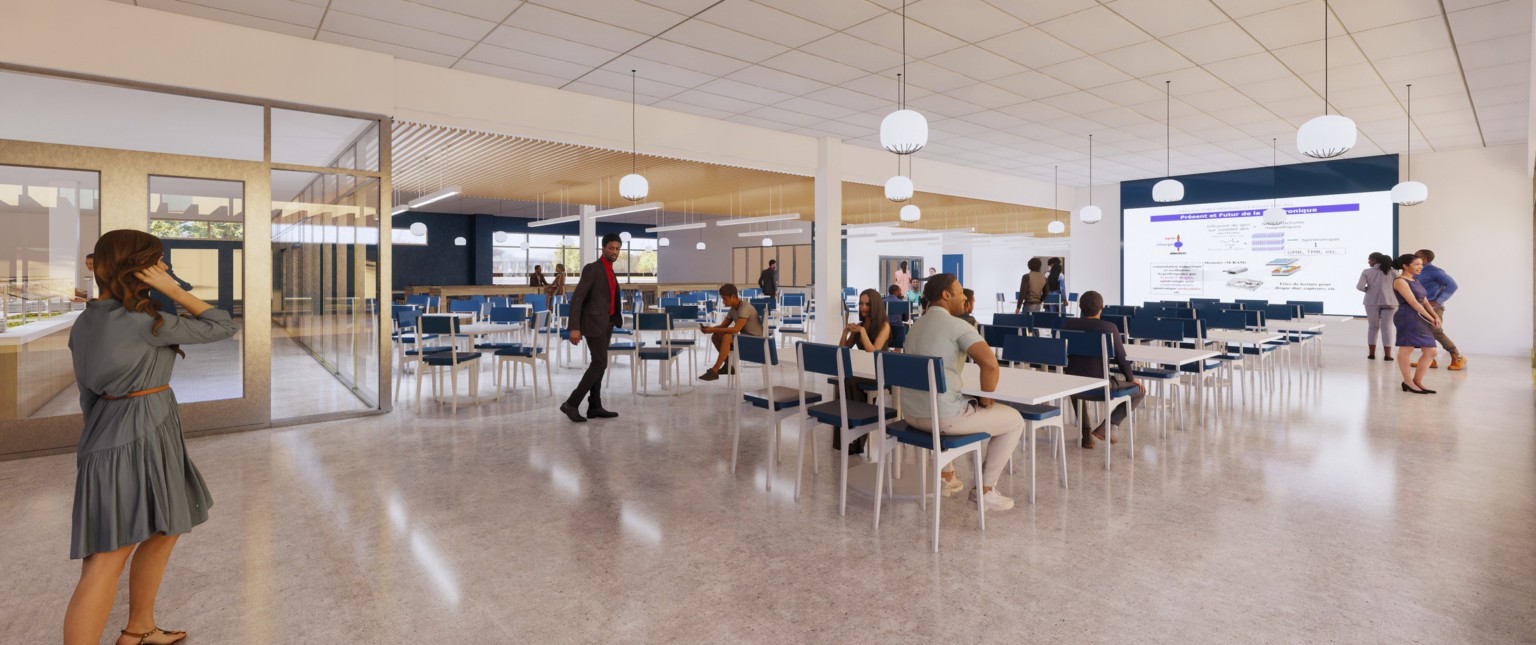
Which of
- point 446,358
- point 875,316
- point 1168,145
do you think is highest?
point 1168,145

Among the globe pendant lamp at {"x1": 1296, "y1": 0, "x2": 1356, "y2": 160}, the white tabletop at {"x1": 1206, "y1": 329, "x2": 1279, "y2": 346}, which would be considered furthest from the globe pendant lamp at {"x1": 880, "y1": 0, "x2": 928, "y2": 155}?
the white tabletop at {"x1": 1206, "y1": 329, "x2": 1279, "y2": 346}

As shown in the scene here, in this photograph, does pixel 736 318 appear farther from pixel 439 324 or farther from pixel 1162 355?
pixel 1162 355

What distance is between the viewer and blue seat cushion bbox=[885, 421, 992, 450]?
292 cm

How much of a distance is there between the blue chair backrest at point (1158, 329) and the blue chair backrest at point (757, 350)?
3.29 m

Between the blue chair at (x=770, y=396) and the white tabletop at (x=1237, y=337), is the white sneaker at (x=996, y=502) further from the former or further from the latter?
the white tabletop at (x=1237, y=337)

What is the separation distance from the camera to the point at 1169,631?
2.14 m

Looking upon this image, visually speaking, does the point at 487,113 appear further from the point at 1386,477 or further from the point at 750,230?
the point at 750,230

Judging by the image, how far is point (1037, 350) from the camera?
3717 mm

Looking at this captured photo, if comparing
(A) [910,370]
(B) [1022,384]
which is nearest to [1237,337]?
(B) [1022,384]

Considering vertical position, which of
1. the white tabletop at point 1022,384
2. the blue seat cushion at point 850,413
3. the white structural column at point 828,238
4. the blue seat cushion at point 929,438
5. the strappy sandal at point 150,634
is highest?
the white structural column at point 828,238

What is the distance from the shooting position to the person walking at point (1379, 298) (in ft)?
26.5

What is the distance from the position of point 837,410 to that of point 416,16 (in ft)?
12.7

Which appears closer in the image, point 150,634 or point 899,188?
point 150,634

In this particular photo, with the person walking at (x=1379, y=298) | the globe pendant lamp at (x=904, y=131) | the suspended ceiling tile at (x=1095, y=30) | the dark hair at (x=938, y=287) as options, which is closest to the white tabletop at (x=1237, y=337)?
the suspended ceiling tile at (x=1095, y=30)
